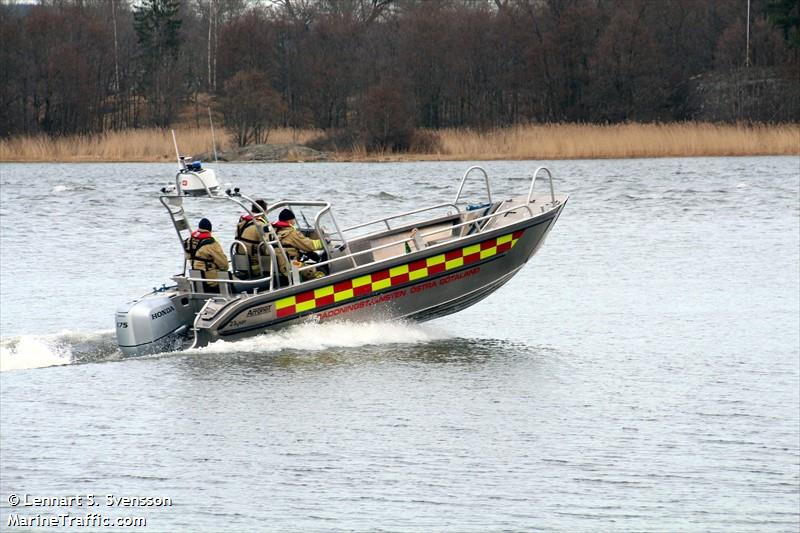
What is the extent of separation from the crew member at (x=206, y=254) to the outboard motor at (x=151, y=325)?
38 cm

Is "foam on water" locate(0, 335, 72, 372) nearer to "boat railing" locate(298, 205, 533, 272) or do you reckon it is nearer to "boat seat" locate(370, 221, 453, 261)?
"boat railing" locate(298, 205, 533, 272)

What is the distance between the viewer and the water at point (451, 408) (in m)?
8.24

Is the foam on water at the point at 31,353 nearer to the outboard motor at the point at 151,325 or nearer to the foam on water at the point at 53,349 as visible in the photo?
the foam on water at the point at 53,349

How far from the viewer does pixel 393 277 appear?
42.3 feet

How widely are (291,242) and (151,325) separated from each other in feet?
5.21

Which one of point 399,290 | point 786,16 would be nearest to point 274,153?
point 786,16

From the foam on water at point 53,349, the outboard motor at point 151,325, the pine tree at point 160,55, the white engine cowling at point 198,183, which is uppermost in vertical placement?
the pine tree at point 160,55

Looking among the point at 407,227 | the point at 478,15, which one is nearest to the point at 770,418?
the point at 407,227

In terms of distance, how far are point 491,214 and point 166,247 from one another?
10.9m

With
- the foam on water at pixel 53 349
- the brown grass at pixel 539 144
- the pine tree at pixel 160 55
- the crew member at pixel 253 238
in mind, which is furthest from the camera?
the pine tree at pixel 160 55

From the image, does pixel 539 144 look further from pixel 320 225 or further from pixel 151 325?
pixel 151 325

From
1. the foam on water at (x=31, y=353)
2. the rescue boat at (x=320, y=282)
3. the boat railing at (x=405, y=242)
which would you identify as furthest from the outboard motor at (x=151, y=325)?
the boat railing at (x=405, y=242)

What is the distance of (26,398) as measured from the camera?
36.1 ft

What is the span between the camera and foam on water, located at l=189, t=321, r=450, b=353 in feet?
41.4
